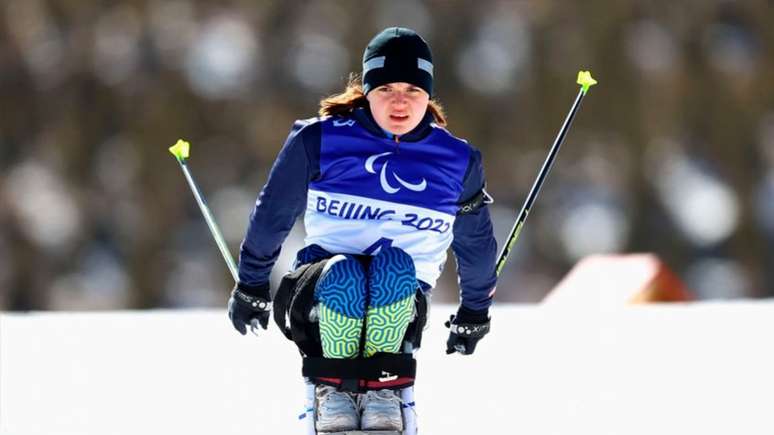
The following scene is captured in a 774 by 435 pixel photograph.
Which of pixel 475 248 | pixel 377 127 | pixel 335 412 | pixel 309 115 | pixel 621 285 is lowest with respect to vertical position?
pixel 335 412

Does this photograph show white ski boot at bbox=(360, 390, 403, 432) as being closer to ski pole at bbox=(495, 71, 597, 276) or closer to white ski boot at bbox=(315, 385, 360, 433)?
white ski boot at bbox=(315, 385, 360, 433)

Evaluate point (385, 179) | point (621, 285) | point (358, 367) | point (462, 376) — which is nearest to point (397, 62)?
point (385, 179)

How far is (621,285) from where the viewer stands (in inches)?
161

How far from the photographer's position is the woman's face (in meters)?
2.12

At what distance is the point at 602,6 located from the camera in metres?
5.50

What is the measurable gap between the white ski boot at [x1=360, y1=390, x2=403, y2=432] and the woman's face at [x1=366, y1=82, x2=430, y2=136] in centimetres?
37

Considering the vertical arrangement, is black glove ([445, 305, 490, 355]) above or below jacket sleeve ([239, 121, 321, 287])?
below

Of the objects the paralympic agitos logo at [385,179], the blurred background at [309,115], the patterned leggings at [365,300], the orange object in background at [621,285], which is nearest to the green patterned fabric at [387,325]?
the patterned leggings at [365,300]

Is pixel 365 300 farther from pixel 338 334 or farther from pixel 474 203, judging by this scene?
pixel 474 203

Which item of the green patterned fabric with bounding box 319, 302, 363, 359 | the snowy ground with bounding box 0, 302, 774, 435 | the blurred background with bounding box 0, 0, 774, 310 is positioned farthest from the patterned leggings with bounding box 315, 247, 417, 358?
the blurred background with bounding box 0, 0, 774, 310

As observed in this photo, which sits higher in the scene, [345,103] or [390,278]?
[345,103]

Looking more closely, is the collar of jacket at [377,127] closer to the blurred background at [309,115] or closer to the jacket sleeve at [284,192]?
the jacket sleeve at [284,192]

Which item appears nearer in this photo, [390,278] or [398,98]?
[390,278]

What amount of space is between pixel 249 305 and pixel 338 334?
231mm
